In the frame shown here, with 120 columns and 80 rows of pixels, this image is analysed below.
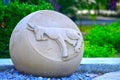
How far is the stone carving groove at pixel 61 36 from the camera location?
7069mm

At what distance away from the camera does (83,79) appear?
294 inches

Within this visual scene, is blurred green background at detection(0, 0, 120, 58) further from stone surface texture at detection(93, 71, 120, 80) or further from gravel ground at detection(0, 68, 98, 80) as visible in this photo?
stone surface texture at detection(93, 71, 120, 80)

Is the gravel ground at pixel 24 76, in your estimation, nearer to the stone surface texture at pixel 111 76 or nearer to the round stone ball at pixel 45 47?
the round stone ball at pixel 45 47

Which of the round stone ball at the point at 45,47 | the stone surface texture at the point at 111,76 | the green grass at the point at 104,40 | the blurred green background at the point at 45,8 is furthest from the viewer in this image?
the green grass at the point at 104,40

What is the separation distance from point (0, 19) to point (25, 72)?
7.98ft

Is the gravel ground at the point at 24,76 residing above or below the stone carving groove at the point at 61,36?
below

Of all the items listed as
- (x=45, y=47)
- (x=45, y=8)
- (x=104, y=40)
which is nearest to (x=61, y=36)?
(x=45, y=47)

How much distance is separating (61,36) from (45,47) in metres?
0.34

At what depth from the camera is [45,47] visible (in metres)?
7.04

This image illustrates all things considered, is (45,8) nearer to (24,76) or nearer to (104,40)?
(104,40)

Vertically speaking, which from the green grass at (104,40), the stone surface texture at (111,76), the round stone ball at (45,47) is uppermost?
the round stone ball at (45,47)

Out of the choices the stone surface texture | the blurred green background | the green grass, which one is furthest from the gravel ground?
the green grass

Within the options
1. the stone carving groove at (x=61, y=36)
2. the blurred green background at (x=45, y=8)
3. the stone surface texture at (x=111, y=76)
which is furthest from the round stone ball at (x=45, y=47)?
the blurred green background at (x=45, y=8)

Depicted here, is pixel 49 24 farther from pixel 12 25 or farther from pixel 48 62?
pixel 12 25
